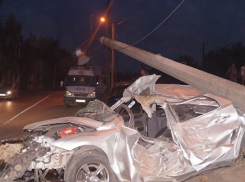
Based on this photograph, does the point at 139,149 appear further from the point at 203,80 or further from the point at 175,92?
the point at 203,80

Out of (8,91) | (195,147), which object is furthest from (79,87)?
(195,147)

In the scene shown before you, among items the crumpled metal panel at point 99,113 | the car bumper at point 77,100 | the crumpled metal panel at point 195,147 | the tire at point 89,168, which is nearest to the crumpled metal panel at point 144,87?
the crumpled metal panel at point 99,113

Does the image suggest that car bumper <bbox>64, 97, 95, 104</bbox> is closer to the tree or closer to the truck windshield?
the truck windshield

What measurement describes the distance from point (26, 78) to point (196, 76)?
51.4 m

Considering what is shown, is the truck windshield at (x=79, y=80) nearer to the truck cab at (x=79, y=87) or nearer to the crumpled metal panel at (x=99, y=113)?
the truck cab at (x=79, y=87)

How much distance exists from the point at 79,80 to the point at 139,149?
48.5ft

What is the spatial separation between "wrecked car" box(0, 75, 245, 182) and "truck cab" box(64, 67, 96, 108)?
12.9 meters

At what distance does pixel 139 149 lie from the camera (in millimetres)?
4957

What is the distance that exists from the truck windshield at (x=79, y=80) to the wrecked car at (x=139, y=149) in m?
13.7

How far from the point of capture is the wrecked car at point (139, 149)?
185 inches

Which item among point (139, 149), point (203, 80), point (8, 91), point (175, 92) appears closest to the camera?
point (139, 149)

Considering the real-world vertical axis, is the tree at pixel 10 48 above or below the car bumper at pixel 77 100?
above

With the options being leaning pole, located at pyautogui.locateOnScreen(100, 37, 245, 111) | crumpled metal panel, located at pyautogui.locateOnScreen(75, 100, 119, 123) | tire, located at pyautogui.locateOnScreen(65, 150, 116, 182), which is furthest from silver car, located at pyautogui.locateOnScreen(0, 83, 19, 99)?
tire, located at pyautogui.locateOnScreen(65, 150, 116, 182)

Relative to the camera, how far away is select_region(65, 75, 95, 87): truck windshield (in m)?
19.1
